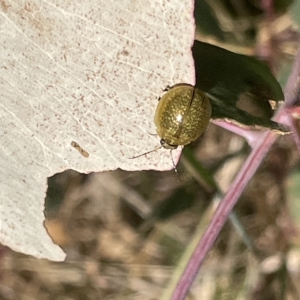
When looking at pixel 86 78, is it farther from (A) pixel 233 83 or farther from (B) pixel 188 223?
(B) pixel 188 223

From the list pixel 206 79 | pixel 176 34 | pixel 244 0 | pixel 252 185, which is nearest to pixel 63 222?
pixel 252 185

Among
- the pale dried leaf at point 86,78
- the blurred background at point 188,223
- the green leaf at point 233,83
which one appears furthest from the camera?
the blurred background at point 188,223

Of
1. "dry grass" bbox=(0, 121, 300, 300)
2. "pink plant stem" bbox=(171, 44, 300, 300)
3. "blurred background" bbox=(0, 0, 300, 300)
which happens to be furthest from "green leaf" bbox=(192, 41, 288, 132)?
"dry grass" bbox=(0, 121, 300, 300)

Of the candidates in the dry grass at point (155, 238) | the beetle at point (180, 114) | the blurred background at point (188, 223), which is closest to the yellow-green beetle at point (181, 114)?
the beetle at point (180, 114)

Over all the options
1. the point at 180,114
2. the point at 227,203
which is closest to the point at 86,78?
the point at 180,114

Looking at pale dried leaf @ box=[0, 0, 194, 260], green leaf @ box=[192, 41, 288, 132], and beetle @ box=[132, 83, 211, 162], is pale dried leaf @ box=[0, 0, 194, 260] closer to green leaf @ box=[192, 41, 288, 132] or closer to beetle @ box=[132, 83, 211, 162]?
beetle @ box=[132, 83, 211, 162]

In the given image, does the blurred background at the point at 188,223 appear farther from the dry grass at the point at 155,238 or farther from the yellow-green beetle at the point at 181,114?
the yellow-green beetle at the point at 181,114

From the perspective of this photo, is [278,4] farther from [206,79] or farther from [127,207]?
[127,207]
